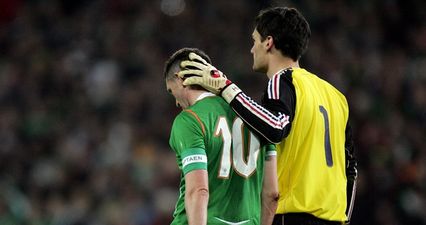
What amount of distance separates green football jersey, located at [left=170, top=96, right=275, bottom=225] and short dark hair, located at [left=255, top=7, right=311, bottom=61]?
2.03 ft

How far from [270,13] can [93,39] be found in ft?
25.4

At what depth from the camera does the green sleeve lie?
3.63 metres

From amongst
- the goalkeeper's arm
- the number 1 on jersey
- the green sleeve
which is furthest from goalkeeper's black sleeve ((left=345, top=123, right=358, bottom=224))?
the green sleeve

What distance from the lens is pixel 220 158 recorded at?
147 inches

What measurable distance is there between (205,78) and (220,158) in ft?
1.25

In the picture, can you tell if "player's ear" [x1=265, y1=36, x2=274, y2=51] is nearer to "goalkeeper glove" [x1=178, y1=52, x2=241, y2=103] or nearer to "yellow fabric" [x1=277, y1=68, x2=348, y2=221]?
"yellow fabric" [x1=277, y1=68, x2=348, y2=221]

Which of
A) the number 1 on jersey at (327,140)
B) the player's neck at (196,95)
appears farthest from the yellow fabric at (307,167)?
the player's neck at (196,95)

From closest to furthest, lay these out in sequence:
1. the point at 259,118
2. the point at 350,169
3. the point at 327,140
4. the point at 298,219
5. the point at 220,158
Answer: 1. the point at 220,158
2. the point at 259,118
3. the point at 298,219
4. the point at 327,140
5. the point at 350,169

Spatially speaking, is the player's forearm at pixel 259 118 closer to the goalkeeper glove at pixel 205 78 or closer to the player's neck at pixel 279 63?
the goalkeeper glove at pixel 205 78

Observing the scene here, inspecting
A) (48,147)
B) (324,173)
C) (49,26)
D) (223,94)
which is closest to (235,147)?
(223,94)

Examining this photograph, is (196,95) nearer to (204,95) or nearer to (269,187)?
(204,95)

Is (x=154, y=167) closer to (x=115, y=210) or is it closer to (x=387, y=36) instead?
(x=115, y=210)

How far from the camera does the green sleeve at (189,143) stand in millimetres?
3627

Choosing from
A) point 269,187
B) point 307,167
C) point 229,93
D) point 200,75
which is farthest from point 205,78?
point 307,167
